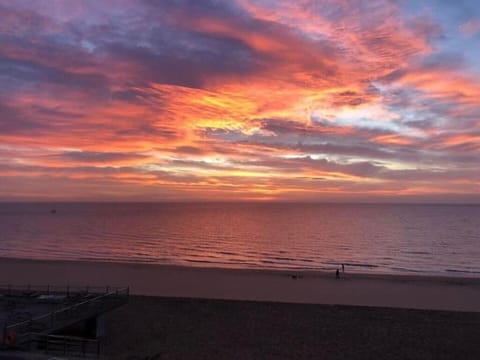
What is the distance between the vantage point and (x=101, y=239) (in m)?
81.2

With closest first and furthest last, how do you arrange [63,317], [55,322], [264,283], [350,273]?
[55,322]
[63,317]
[264,283]
[350,273]

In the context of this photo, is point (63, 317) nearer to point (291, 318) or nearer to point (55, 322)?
point (55, 322)

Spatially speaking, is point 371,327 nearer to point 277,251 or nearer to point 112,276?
point 112,276

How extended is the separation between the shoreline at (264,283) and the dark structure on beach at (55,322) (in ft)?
42.0

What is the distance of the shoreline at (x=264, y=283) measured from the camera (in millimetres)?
31781

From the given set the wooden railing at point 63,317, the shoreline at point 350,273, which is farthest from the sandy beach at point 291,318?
the wooden railing at point 63,317

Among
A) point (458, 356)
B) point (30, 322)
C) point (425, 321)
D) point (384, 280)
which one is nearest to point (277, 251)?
point (384, 280)

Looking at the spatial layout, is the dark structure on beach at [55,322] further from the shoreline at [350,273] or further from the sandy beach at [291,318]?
the shoreline at [350,273]

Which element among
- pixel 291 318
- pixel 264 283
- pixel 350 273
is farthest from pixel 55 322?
pixel 350 273

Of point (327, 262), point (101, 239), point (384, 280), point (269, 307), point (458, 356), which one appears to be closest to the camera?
point (458, 356)

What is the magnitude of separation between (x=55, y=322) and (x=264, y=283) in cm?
2269

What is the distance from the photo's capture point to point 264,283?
125 ft

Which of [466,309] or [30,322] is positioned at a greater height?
[30,322]

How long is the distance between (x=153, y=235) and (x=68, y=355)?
75.9 metres
